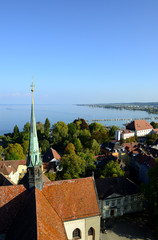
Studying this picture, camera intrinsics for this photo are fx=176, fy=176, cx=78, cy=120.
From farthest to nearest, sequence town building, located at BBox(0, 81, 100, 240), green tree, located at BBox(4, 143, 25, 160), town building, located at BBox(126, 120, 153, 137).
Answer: town building, located at BBox(126, 120, 153, 137) < green tree, located at BBox(4, 143, 25, 160) < town building, located at BBox(0, 81, 100, 240)

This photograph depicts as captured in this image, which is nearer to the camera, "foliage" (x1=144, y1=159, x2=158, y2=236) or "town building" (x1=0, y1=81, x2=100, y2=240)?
"town building" (x1=0, y1=81, x2=100, y2=240)

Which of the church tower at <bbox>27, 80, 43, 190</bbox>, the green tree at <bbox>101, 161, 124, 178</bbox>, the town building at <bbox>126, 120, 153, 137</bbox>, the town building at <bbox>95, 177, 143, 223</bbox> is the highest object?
the church tower at <bbox>27, 80, 43, 190</bbox>

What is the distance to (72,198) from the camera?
20859 mm

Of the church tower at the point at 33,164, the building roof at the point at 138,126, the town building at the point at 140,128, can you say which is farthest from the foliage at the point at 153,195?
the building roof at the point at 138,126

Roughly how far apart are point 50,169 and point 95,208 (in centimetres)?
2877

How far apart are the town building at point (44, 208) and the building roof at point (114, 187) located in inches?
403

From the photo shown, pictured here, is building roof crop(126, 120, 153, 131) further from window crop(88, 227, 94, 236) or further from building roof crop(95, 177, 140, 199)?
window crop(88, 227, 94, 236)

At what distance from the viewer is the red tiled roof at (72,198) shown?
2014cm

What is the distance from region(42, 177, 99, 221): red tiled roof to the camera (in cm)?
2014

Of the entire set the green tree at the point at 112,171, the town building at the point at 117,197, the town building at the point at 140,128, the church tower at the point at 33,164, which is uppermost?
the church tower at the point at 33,164

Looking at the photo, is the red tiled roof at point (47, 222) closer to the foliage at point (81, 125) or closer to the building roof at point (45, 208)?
the building roof at point (45, 208)

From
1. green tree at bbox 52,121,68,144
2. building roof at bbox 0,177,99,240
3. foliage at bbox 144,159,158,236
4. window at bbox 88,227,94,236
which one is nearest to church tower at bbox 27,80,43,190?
building roof at bbox 0,177,99,240

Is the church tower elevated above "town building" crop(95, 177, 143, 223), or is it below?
above

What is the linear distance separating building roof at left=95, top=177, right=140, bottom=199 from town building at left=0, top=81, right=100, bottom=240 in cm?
1025
